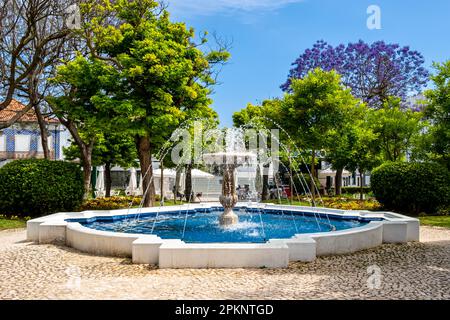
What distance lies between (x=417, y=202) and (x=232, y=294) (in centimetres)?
1388

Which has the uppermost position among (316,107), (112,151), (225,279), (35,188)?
(316,107)

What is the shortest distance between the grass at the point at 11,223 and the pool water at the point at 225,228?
3.47 m

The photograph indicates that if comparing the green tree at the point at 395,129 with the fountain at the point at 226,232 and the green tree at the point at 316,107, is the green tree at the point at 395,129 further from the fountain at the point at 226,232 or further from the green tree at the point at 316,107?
the fountain at the point at 226,232

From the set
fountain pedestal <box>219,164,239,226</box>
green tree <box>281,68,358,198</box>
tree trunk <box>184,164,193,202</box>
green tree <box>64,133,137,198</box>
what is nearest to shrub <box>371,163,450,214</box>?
green tree <box>281,68,358,198</box>

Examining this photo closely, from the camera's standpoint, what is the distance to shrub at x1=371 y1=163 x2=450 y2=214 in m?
16.8

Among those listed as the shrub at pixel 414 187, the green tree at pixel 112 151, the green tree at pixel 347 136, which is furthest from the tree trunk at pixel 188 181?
the shrub at pixel 414 187

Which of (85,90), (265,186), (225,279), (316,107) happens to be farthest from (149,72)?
(265,186)

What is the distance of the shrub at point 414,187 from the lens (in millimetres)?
16797

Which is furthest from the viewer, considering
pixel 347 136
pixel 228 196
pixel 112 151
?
pixel 112 151

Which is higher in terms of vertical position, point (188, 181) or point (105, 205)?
point (188, 181)

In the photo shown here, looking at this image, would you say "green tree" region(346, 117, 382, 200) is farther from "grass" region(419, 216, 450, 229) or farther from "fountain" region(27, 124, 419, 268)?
"fountain" region(27, 124, 419, 268)

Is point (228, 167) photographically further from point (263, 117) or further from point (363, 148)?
point (363, 148)

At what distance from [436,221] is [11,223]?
1584 centimetres

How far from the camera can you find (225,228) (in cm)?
1147
